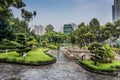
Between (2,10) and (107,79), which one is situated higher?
(2,10)

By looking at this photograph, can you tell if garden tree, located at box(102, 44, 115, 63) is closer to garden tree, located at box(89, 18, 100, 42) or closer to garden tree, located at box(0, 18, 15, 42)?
garden tree, located at box(0, 18, 15, 42)

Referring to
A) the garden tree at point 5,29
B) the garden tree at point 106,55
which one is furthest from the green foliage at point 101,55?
the garden tree at point 5,29

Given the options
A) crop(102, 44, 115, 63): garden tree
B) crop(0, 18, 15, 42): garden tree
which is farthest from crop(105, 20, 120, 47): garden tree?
crop(0, 18, 15, 42): garden tree

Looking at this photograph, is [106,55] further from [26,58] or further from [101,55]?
[26,58]

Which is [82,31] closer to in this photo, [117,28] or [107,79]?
[117,28]

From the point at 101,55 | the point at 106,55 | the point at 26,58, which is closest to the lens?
the point at 101,55

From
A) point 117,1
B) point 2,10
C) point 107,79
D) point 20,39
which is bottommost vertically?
point 107,79

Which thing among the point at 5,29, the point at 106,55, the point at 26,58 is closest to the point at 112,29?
the point at 106,55

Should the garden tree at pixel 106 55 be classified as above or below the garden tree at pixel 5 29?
below

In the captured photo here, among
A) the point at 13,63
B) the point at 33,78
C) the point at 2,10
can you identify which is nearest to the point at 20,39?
the point at 13,63

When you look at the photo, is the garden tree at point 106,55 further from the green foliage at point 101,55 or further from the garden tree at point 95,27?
the garden tree at point 95,27

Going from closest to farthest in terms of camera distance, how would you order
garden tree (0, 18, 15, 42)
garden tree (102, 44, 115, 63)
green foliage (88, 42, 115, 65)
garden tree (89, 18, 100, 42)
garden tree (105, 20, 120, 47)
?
1. green foliage (88, 42, 115, 65)
2. garden tree (102, 44, 115, 63)
3. garden tree (0, 18, 15, 42)
4. garden tree (105, 20, 120, 47)
5. garden tree (89, 18, 100, 42)

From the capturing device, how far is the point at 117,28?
44.5 metres

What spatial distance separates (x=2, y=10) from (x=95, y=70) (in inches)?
383
